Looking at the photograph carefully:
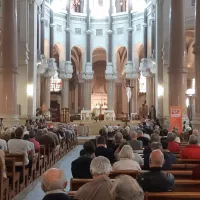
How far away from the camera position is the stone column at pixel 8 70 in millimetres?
24031

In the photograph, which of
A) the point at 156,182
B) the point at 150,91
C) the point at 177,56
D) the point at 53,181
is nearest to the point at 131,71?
the point at 150,91

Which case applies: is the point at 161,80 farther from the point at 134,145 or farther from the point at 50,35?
the point at 134,145

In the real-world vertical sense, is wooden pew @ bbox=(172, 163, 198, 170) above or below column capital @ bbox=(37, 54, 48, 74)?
below

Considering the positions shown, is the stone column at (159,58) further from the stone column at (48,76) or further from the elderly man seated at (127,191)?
the elderly man seated at (127,191)

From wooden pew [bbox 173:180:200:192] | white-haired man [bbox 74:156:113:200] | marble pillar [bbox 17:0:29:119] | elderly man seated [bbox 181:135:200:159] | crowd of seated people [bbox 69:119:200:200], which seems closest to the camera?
crowd of seated people [bbox 69:119:200:200]

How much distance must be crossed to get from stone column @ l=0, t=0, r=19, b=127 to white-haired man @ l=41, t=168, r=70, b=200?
19.4 metres

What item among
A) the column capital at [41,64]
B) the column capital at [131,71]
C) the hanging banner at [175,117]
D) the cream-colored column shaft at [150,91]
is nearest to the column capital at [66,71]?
the column capital at [41,64]

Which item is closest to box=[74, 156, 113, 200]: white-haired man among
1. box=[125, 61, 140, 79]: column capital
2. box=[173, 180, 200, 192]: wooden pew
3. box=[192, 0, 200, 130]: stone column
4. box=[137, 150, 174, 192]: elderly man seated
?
box=[137, 150, 174, 192]: elderly man seated

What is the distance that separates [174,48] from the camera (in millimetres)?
22203

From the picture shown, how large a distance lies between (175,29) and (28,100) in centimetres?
1607

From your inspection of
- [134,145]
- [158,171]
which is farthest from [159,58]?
[158,171]

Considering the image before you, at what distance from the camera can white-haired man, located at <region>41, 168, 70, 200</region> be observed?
4.99 m

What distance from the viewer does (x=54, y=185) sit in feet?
16.8

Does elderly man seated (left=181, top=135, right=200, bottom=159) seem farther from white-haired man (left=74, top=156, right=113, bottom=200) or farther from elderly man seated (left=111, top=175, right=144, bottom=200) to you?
elderly man seated (left=111, top=175, right=144, bottom=200)
